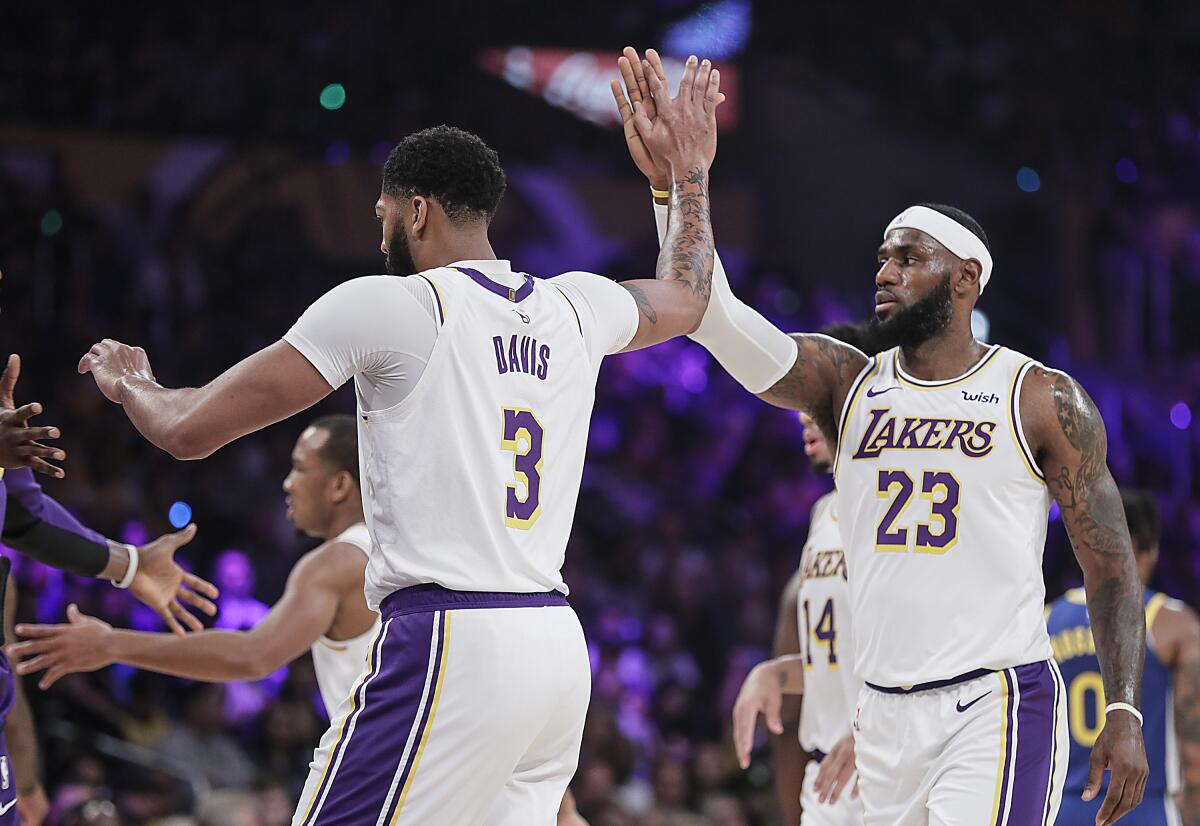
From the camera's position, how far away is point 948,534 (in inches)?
167

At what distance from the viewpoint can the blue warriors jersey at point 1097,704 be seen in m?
5.81

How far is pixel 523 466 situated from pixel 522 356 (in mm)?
245

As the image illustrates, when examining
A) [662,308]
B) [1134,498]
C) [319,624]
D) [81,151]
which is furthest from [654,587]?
[662,308]

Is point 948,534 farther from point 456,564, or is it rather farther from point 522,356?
point 456,564

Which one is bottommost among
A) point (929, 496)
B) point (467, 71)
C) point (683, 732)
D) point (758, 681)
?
point (683, 732)

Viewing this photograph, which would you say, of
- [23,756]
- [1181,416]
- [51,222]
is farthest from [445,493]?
[1181,416]

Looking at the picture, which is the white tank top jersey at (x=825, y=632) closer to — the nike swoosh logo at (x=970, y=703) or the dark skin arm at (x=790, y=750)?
the dark skin arm at (x=790, y=750)

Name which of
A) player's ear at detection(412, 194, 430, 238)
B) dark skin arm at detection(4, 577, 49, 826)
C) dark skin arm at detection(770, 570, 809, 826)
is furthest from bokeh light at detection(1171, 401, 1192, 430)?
player's ear at detection(412, 194, 430, 238)

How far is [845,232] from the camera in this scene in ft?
55.9

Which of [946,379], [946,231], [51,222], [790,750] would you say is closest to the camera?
[946,379]

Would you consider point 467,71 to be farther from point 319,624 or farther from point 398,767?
point 398,767

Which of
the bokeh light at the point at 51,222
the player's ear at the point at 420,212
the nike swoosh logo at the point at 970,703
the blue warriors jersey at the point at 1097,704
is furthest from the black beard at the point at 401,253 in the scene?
the bokeh light at the point at 51,222

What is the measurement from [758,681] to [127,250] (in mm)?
8602

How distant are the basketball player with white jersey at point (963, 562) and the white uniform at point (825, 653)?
1183 mm
